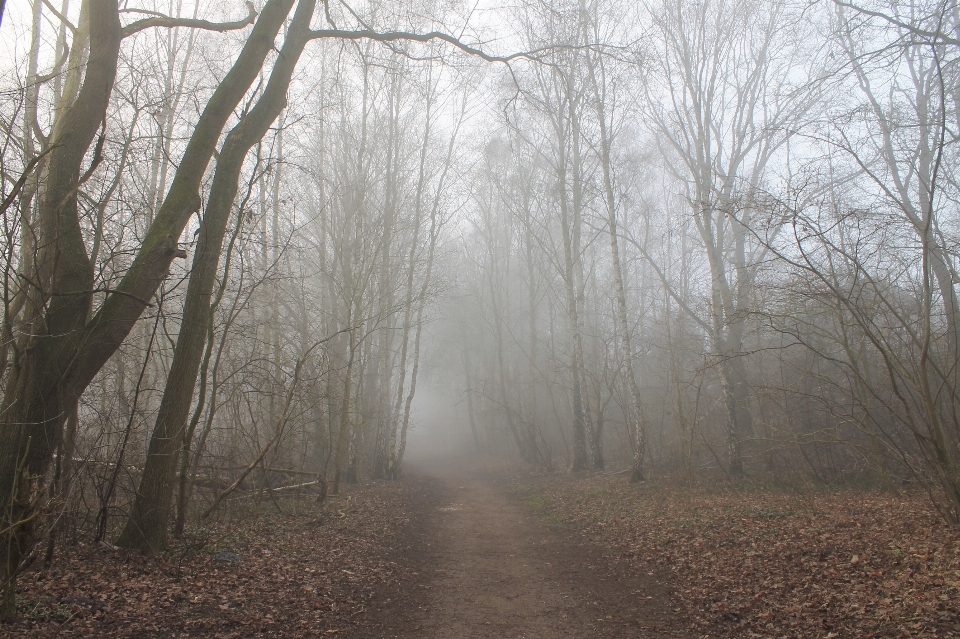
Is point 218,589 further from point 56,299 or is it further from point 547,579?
point 547,579

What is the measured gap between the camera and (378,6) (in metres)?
8.99

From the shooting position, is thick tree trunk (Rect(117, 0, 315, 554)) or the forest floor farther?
thick tree trunk (Rect(117, 0, 315, 554))

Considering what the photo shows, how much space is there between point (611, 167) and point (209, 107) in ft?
34.1

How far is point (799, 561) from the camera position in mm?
5160

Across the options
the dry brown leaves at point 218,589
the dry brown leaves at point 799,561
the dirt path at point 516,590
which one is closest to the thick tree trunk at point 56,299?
the dry brown leaves at point 218,589

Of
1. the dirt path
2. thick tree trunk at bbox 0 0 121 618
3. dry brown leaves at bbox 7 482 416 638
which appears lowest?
the dirt path

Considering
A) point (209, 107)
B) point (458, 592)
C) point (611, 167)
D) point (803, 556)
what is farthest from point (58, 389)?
point (611, 167)

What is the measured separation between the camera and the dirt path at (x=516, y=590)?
4.68 metres

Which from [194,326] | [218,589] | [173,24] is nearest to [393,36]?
[173,24]

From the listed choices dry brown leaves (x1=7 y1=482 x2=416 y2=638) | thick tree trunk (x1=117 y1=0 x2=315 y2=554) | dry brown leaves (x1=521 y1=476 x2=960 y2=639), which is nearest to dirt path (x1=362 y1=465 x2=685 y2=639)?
dry brown leaves (x1=521 y1=476 x2=960 y2=639)

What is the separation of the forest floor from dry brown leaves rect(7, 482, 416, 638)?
0.02 metres

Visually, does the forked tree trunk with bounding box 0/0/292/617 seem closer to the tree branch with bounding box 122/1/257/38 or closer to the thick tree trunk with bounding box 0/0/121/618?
the thick tree trunk with bounding box 0/0/121/618

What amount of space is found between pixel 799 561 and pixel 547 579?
105 inches

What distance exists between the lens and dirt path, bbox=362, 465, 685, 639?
468 centimetres
